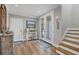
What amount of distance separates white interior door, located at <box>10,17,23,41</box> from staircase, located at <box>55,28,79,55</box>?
51 cm

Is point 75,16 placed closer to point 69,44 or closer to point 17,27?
point 69,44

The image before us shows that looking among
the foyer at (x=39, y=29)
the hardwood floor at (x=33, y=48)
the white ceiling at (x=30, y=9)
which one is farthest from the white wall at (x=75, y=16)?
the hardwood floor at (x=33, y=48)

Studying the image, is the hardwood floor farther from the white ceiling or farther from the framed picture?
the white ceiling

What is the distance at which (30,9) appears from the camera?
149cm

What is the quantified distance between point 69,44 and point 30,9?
653 millimetres

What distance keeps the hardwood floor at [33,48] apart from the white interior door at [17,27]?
3.6 inches

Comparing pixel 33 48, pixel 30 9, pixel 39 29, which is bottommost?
pixel 33 48

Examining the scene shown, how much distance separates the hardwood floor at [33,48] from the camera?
1.43m

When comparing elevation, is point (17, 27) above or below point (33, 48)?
above

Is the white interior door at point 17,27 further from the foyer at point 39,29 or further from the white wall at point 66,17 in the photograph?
the white wall at point 66,17

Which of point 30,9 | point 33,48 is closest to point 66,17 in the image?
point 30,9

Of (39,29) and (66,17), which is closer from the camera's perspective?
(66,17)
